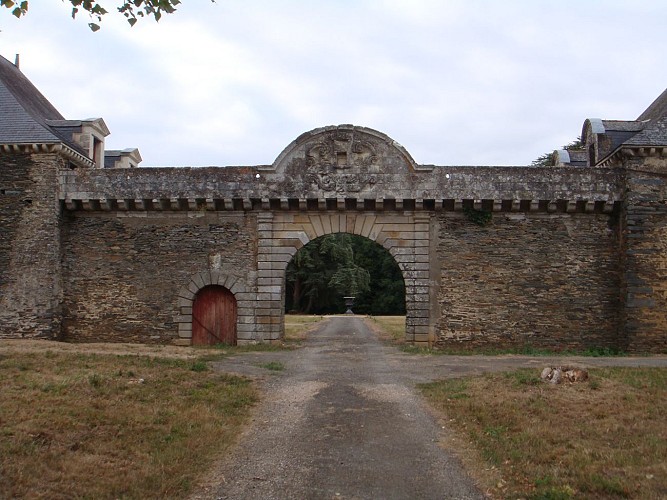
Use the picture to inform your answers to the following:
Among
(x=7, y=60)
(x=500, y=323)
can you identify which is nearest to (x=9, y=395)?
(x=500, y=323)

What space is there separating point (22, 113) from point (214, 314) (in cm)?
836

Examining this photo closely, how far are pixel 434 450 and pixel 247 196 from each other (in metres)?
11.8

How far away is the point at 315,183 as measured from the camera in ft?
57.6

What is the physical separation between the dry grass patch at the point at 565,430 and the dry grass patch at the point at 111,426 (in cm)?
311

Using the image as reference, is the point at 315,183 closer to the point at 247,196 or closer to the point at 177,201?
the point at 247,196

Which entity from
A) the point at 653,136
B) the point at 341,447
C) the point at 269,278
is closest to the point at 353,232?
the point at 269,278

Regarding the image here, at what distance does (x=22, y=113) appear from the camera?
1847 centimetres

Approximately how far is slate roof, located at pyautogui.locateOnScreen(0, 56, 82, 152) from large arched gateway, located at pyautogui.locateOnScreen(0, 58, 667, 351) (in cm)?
11

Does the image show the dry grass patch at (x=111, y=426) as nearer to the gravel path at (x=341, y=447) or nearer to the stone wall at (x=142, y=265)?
the gravel path at (x=341, y=447)

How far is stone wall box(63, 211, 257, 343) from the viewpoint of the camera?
18.0 metres

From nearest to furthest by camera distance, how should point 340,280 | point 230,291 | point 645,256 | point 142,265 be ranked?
1. point 645,256
2. point 230,291
3. point 142,265
4. point 340,280

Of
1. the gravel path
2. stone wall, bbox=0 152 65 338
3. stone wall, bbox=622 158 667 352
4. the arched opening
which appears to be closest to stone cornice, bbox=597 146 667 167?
stone wall, bbox=622 158 667 352

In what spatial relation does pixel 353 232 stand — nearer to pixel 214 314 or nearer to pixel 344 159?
pixel 344 159

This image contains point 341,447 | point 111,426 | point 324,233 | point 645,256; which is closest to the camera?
point 341,447
